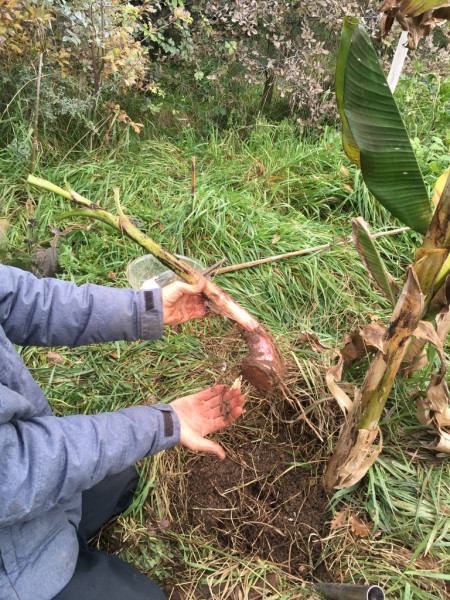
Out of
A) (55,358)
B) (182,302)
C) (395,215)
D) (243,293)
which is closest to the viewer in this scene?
(395,215)

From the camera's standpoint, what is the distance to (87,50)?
2.96 m

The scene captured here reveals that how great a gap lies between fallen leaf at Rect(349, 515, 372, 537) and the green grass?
19 millimetres

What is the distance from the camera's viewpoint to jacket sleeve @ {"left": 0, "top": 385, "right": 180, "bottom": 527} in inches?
35.6

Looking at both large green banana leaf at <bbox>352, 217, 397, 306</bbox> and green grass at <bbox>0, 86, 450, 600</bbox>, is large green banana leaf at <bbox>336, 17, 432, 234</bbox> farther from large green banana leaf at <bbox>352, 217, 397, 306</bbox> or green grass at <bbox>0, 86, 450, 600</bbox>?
green grass at <bbox>0, 86, 450, 600</bbox>

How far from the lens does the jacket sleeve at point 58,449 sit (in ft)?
2.97

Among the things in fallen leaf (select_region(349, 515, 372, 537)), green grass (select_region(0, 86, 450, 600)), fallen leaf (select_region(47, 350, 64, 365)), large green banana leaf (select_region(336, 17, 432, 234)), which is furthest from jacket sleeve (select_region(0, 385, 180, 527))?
fallen leaf (select_region(47, 350, 64, 365))

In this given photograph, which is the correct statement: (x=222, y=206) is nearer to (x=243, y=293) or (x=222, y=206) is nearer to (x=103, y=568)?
(x=243, y=293)

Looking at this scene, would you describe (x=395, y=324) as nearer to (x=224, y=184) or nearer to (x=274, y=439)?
(x=274, y=439)

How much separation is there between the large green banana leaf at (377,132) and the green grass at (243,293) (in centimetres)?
72

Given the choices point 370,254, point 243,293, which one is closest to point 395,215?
point 370,254

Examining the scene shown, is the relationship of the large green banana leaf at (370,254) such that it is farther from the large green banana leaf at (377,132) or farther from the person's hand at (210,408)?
the person's hand at (210,408)

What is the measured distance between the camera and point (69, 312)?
1328 mm

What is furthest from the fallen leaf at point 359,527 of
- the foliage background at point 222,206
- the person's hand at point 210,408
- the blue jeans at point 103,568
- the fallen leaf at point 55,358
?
the fallen leaf at point 55,358

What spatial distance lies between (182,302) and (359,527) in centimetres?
95
